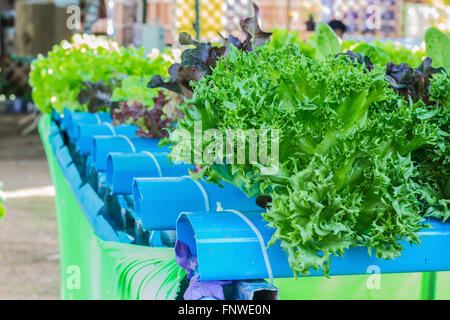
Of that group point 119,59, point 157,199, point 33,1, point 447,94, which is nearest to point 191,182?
point 157,199

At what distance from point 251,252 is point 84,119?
2.49 metres

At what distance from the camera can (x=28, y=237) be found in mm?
6035

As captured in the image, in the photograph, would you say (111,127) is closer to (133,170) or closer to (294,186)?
(133,170)

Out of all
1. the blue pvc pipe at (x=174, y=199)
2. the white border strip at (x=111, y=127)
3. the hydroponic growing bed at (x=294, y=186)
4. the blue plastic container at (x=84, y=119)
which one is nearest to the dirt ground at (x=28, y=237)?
the blue plastic container at (x=84, y=119)

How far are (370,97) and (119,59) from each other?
10.2 feet

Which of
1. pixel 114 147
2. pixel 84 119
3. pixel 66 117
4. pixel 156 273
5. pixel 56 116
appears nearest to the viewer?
pixel 156 273

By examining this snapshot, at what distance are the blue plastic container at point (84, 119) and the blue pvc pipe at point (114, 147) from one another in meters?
0.83

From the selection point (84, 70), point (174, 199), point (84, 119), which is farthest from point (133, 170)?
point (84, 70)

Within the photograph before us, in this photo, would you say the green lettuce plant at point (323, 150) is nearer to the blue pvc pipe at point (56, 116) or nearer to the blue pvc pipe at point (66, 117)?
the blue pvc pipe at point (66, 117)

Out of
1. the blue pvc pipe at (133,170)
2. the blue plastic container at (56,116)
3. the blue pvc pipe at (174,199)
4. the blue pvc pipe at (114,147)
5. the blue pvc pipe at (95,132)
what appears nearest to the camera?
the blue pvc pipe at (174,199)

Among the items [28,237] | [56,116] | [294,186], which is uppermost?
[294,186]

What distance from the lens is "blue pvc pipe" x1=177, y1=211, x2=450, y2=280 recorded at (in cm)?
124

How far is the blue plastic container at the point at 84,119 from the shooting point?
347 cm

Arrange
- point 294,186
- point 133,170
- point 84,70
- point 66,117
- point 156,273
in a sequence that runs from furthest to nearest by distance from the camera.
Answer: point 84,70 → point 66,117 → point 133,170 → point 156,273 → point 294,186
